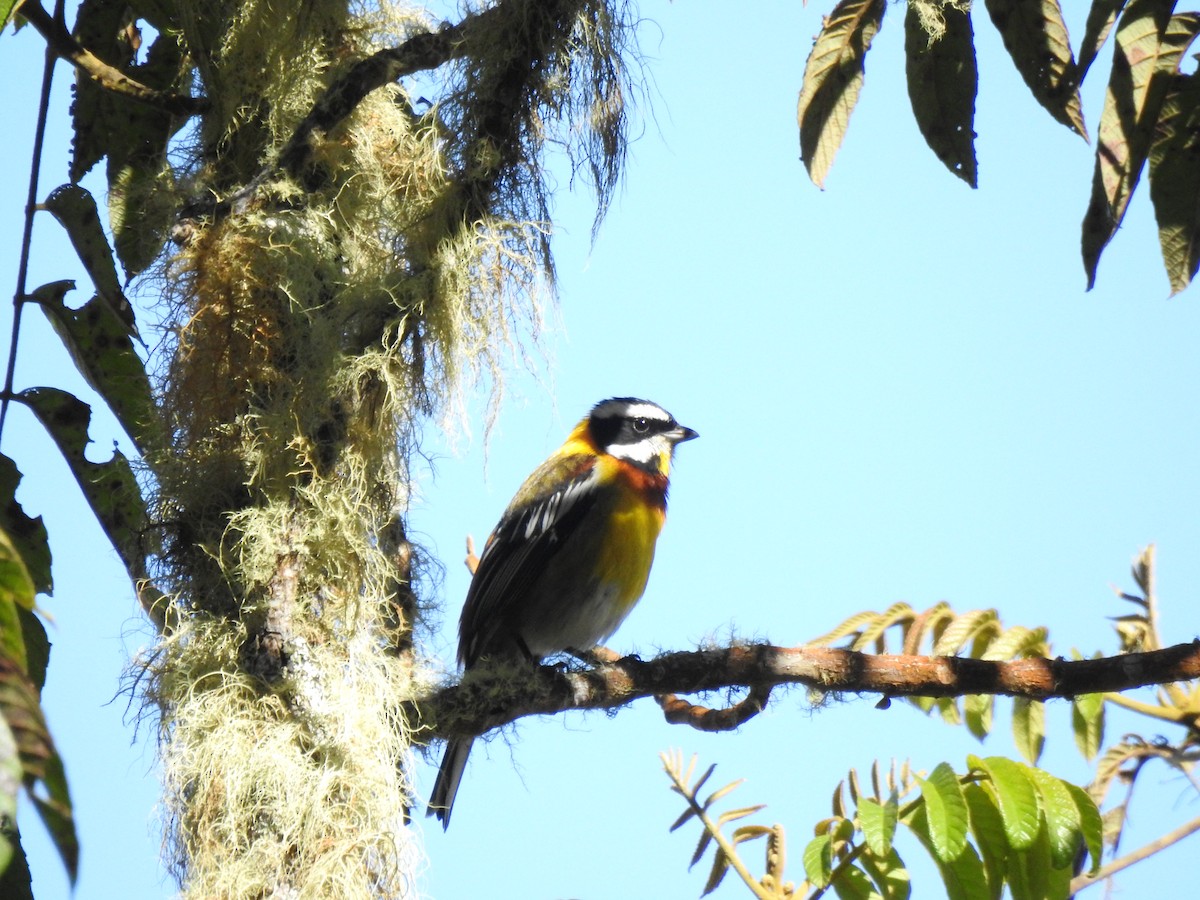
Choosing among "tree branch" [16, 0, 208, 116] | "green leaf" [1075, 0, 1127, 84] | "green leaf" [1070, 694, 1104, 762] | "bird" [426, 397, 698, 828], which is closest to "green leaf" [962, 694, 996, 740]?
"green leaf" [1070, 694, 1104, 762]

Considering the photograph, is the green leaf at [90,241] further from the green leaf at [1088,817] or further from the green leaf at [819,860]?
the green leaf at [1088,817]

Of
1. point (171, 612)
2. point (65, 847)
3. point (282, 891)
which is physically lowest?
point (282, 891)

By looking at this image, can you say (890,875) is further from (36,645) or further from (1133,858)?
(36,645)

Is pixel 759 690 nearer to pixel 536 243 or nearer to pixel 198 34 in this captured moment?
pixel 536 243

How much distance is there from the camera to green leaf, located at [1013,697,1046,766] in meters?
3.13

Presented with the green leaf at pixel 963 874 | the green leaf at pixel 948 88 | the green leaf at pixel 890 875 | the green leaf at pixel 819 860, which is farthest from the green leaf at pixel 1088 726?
the green leaf at pixel 948 88

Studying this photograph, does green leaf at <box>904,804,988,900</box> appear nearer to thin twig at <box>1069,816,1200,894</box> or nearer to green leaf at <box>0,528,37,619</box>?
thin twig at <box>1069,816,1200,894</box>

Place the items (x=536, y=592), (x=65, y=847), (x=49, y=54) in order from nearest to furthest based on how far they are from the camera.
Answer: (x=65, y=847) → (x=49, y=54) → (x=536, y=592)

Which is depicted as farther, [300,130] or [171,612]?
[300,130]

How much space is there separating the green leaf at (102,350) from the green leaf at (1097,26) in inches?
74.7

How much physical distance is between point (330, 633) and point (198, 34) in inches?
56.7

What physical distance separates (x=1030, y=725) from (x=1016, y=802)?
0.75 meters

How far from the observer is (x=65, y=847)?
1.04 m

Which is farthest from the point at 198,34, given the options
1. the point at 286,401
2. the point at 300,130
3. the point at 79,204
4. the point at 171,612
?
the point at 171,612
